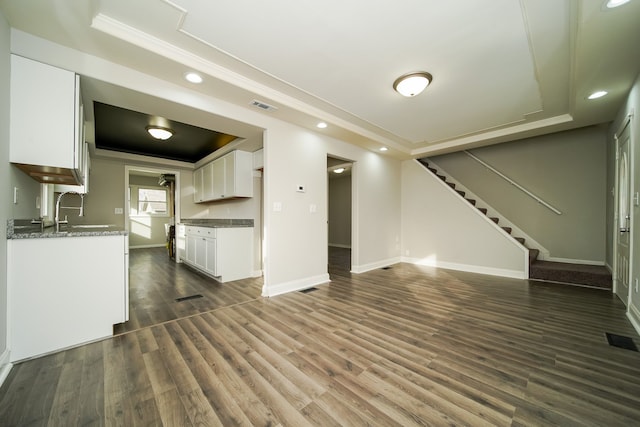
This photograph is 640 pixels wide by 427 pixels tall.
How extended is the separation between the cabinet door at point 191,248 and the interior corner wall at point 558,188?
6464 mm

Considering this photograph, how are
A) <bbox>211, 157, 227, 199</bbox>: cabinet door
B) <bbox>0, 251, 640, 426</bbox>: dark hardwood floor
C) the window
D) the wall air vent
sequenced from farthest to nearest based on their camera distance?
1. the window
2. <bbox>211, 157, 227, 199</bbox>: cabinet door
3. the wall air vent
4. <bbox>0, 251, 640, 426</bbox>: dark hardwood floor

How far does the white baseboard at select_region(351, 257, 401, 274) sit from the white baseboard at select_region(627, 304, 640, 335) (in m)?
3.23

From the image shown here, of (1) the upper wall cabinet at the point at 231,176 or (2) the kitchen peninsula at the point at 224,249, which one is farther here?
(1) the upper wall cabinet at the point at 231,176

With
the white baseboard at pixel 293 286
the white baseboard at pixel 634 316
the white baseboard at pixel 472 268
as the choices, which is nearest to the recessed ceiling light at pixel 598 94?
the white baseboard at pixel 634 316

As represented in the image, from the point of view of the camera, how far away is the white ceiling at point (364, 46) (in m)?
1.70

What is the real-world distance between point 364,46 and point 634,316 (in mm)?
3789

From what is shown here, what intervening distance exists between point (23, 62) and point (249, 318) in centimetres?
284

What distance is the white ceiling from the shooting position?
1.70 meters

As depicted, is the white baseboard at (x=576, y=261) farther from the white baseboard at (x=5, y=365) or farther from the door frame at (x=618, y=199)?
the white baseboard at (x=5, y=365)

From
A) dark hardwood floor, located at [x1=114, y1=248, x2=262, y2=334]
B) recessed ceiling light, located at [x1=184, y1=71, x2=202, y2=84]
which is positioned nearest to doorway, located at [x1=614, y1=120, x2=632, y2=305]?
dark hardwood floor, located at [x1=114, y1=248, x2=262, y2=334]

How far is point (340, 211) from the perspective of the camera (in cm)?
854

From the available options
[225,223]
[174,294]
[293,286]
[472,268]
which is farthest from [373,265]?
[174,294]

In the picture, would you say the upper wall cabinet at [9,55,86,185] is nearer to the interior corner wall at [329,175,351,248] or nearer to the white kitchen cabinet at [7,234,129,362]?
the white kitchen cabinet at [7,234,129,362]

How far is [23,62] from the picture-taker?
1.79 m
